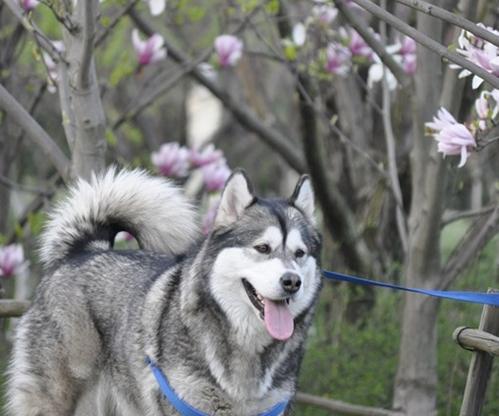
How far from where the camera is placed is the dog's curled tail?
5684mm

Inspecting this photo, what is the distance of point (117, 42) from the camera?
12992 mm

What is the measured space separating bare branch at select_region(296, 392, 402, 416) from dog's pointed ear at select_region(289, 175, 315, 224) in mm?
2048

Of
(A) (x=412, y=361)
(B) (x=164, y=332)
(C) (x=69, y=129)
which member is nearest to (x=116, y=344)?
(B) (x=164, y=332)

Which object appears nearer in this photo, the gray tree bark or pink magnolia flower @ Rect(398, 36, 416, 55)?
the gray tree bark

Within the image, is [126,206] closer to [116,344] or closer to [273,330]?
[116,344]

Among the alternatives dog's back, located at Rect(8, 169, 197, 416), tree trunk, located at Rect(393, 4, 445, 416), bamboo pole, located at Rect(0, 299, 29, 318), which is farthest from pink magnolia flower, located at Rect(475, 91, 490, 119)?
bamboo pole, located at Rect(0, 299, 29, 318)

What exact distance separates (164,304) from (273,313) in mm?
656

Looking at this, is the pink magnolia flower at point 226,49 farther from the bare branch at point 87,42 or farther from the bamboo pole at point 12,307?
the bamboo pole at point 12,307

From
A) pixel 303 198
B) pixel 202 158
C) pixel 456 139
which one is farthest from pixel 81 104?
pixel 456 139

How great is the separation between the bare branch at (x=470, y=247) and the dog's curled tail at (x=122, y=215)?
1646 millimetres

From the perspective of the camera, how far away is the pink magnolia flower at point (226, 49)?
798 cm

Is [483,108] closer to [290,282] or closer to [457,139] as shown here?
[457,139]

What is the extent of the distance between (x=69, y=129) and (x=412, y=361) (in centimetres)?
251

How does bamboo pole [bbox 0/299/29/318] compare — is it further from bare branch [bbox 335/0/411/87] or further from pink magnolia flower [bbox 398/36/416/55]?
pink magnolia flower [bbox 398/36/416/55]
